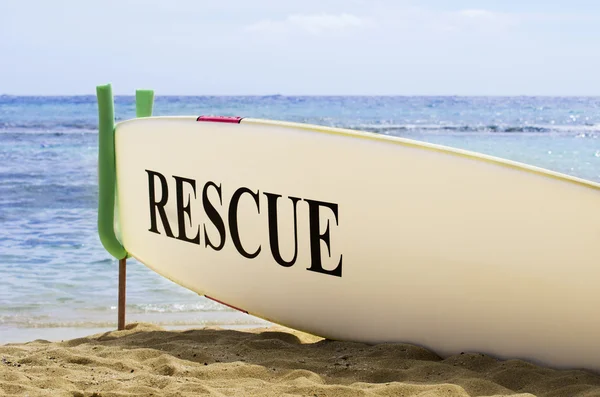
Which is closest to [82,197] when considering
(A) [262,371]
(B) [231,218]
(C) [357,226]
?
(B) [231,218]

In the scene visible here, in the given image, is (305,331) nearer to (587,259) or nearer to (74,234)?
(587,259)

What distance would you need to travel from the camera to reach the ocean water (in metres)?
4.32

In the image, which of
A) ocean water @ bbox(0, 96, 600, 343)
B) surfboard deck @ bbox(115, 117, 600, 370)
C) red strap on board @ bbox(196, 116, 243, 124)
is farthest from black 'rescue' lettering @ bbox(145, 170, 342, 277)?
ocean water @ bbox(0, 96, 600, 343)

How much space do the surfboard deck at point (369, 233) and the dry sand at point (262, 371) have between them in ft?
0.40

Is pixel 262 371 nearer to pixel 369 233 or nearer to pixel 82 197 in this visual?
pixel 369 233

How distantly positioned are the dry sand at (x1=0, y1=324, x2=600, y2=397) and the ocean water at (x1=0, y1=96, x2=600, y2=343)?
106cm

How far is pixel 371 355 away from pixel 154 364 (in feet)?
2.73

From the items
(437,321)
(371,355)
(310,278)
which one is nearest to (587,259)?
(437,321)

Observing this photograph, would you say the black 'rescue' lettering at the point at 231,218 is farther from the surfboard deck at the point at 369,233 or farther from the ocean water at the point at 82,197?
the ocean water at the point at 82,197

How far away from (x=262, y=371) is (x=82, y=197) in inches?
251

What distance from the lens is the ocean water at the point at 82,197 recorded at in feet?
14.2

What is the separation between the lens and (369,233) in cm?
296

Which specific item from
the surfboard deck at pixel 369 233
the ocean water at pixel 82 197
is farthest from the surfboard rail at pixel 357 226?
the ocean water at pixel 82 197

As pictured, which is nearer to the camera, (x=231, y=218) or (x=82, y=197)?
(x=231, y=218)
